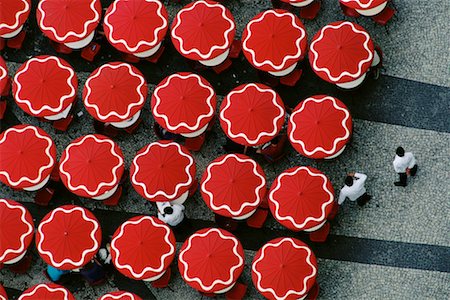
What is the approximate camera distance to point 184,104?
2178cm

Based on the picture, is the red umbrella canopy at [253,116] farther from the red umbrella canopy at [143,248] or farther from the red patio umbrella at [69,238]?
the red patio umbrella at [69,238]

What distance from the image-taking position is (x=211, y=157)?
23.0m

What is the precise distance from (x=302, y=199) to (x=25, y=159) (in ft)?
20.7

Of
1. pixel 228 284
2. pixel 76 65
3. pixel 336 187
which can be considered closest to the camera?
pixel 228 284

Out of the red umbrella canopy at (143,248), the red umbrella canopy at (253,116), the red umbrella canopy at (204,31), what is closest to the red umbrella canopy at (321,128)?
the red umbrella canopy at (253,116)

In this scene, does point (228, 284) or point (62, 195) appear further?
point (62, 195)

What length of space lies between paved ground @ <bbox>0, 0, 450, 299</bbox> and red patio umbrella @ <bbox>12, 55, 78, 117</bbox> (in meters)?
1.28

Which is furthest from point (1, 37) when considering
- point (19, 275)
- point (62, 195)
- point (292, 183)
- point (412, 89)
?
point (412, 89)

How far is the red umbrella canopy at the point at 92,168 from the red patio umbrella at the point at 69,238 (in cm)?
53

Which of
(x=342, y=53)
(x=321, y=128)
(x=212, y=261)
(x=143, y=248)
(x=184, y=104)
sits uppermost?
(x=342, y=53)

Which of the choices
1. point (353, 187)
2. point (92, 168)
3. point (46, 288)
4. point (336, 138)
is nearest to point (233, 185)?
point (336, 138)

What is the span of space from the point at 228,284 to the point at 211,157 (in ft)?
11.5

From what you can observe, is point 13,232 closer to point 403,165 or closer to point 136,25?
point 136,25

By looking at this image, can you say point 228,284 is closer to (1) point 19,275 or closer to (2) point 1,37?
(1) point 19,275
